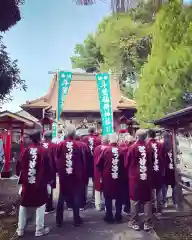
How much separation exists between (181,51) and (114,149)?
259 inches

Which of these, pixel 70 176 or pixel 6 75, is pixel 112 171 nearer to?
pixel 70 176

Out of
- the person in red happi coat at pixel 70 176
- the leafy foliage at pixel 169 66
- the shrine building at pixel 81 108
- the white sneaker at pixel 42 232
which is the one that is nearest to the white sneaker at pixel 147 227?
the person in red happi coat at pixel 70 176

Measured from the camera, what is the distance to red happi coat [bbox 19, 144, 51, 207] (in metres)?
4.02

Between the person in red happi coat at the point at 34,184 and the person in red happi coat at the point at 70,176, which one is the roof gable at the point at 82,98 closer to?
the person in red happi coat at the point at 70,176

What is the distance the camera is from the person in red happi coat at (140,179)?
14.1 ft

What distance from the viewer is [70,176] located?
4477 millimetres

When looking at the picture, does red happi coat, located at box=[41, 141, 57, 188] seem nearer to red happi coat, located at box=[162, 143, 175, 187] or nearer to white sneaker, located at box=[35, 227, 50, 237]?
white sneaker, located at box=[35, 227, 50, 237]

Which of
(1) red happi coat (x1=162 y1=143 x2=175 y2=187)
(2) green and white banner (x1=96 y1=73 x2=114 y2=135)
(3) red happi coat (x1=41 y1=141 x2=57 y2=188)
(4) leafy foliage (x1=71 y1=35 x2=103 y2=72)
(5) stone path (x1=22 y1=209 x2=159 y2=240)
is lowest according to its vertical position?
(5) stone path (x1=22 y1=209 x2=159 y2=240)

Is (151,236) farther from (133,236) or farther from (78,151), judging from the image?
(78,151)

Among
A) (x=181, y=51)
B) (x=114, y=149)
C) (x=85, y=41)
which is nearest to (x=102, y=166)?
(x=114, y=149)

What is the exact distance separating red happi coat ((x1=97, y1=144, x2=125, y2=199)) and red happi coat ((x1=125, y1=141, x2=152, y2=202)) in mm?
323

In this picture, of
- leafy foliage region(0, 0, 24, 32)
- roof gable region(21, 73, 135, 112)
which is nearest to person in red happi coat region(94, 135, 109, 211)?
leafy foliage region(0, 0, 24, 32)

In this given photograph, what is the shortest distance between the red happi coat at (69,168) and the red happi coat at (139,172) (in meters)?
0.99

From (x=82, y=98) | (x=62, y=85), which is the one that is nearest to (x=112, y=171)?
(x=62, y=85)
